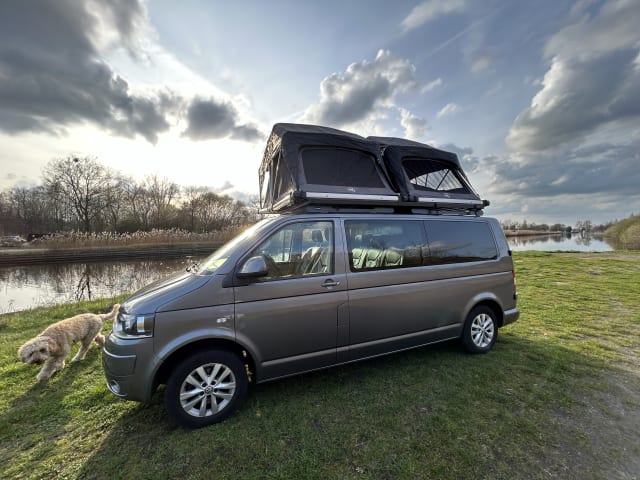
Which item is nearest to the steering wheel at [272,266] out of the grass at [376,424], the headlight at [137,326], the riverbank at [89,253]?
the headlight at [137,326]

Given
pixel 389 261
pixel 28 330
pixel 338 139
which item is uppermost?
pixel 338 139

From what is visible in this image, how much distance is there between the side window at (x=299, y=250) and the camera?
294 cm

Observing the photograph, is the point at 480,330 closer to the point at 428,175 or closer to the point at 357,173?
the point at 428,175

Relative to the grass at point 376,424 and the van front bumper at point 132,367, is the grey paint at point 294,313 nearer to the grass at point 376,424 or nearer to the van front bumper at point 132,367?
the van front bumper at point 132,367

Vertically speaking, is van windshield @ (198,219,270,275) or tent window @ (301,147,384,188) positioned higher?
tent window @ (301,147,384,188)

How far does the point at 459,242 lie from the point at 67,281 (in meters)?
16.0

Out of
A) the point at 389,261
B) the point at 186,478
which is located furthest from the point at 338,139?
the point at 186,478

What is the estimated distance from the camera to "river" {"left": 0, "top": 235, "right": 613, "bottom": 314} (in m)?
9.66

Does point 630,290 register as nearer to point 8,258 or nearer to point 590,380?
point 590,380

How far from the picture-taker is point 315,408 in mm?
2879

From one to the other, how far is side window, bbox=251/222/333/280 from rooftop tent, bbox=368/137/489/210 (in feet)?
4.70

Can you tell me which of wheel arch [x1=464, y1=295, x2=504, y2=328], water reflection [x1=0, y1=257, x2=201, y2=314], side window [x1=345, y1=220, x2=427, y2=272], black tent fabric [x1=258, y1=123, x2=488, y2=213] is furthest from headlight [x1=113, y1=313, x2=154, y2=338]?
water reflection [x1=0, y1=257, x2=201, y2=314]

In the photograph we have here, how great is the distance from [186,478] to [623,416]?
13.1ft

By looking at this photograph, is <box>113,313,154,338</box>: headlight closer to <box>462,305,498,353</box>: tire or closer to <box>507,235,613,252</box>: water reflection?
<box>462,305,498,353</box>: tire
